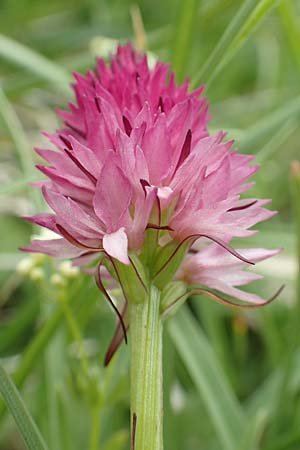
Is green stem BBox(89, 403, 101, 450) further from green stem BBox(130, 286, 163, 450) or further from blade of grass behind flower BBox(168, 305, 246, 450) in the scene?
green stem BBox(130, 286, 163, 450)

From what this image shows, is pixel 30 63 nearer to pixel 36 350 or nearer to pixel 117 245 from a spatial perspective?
pixel 36 350

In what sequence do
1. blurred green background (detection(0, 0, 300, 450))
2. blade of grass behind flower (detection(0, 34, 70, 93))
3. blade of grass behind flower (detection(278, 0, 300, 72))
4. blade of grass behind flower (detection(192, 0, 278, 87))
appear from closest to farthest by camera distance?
blade of grass behind flower (detection(192, 0, 278, 87)), blurred green background (detection(0, 0, 300, 450)), blade of grass behind flower (detection(278, 0, 300, 72)), blade of grass behind flower (detection(0, 34, 70, 93))

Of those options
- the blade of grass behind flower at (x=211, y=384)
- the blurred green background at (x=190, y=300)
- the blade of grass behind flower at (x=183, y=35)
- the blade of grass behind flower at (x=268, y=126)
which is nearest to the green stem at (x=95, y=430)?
the blurred green background at (x=190, y=300)

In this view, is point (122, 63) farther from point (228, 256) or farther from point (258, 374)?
point (258, 374)

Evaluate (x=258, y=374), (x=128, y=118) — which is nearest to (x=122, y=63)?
(x=128, y=118)

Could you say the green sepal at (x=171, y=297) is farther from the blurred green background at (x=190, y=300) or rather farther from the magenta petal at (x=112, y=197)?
the blurred green background at (x=190, y=300)

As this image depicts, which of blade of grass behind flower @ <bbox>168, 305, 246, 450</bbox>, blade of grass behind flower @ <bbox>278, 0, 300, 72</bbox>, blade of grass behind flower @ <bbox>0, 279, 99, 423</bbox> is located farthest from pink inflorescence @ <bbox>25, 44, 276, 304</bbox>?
blade of grass behind flower @ <bbox>278, 0, 300, 72</bbox>
